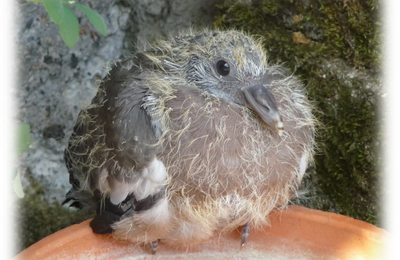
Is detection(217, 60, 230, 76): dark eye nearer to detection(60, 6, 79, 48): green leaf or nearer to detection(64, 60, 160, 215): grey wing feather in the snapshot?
Result: detection(64, 60, 160, 215): grey wing feather

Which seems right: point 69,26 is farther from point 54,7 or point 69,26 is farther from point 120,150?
point 120,150

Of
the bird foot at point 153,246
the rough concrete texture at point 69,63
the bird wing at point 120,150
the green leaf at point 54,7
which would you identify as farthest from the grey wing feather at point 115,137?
the rough concrete texture at point 69,63

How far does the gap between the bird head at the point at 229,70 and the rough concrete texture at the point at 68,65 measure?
1.53 feet

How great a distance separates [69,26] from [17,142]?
191 mm

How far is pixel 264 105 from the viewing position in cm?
79

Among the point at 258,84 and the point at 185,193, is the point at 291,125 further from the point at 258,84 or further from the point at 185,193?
the point at 185,193

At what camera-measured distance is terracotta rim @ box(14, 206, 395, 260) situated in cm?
89

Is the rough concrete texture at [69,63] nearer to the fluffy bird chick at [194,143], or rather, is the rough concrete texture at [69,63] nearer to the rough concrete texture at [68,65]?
the rough concrete texture at [68,65]

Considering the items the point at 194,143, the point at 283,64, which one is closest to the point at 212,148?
the point at 194,143

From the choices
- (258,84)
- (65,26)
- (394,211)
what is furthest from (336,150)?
(65,26)

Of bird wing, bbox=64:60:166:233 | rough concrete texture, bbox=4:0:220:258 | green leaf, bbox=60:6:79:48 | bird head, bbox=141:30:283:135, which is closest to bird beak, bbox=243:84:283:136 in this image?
bird head, bbox=141:30:283:135

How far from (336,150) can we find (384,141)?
6.0 inches

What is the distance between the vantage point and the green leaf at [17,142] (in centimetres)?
69

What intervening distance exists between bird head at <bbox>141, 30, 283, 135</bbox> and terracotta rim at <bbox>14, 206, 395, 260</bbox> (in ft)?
0.87
